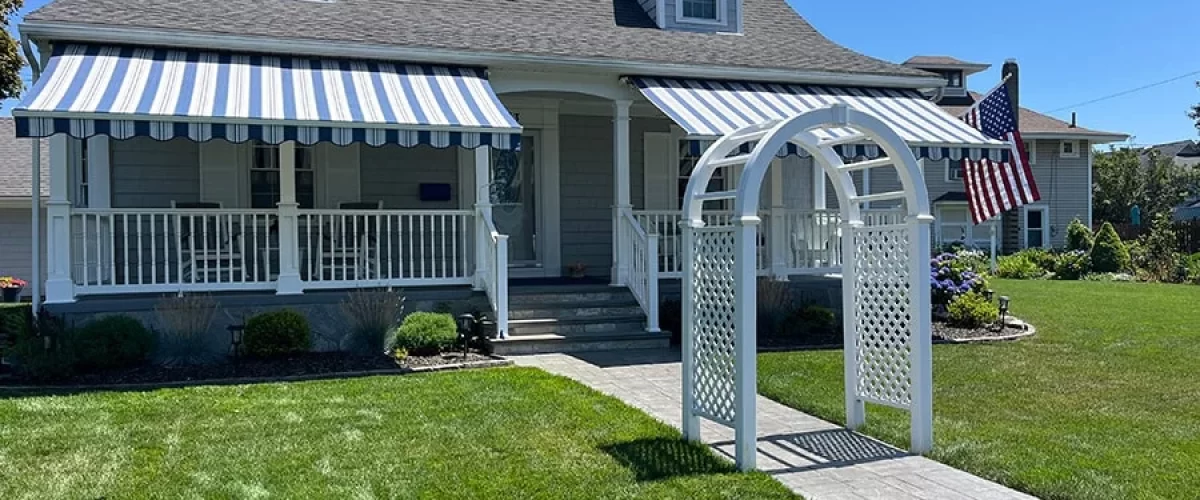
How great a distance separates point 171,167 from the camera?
12641mm

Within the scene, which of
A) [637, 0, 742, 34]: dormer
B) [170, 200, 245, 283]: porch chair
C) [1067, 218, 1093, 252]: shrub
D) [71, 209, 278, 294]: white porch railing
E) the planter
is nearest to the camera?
[71, 209, 278, 294]: white porch railing

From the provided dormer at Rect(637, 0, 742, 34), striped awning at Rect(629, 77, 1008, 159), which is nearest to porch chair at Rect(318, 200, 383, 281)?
striped awning at Rect(629, 77, 1008, 159)

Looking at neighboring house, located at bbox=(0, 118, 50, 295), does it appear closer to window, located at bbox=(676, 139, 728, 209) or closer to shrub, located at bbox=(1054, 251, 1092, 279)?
window, located at bbox=(676, 139, 728, 209)

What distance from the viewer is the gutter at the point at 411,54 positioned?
10367 millimetres

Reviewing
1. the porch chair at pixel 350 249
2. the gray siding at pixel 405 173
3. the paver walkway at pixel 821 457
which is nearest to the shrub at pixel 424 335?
the porch chair at pixel 350 249

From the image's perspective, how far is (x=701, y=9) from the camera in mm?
15219

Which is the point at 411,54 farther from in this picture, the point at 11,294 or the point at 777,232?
the point at 11,294

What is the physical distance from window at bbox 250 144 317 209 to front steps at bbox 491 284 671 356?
3617mm

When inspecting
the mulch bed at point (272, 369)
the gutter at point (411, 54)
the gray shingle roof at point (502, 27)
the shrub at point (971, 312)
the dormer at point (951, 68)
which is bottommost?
the mulch bed at point (272, 369)

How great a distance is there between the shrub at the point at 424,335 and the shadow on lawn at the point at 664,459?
447 centimetres

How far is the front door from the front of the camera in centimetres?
1427

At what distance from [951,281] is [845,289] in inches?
299

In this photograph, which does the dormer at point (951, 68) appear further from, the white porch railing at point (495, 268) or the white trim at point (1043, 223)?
the white porch railing at point (495, 268)

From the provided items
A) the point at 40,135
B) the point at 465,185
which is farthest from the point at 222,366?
the point at 465,185
